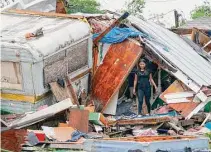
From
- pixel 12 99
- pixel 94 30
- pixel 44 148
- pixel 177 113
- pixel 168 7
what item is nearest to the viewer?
pixel 44 148

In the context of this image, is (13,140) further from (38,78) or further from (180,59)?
(180,59)

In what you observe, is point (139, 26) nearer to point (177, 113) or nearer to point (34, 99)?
point (177, 113)

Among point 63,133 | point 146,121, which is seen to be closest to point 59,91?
point 63,133

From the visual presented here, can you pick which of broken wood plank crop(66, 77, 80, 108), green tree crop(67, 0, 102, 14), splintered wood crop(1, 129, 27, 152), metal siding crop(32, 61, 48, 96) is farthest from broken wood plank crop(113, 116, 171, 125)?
green tree crop(67, 0, 102, 14)

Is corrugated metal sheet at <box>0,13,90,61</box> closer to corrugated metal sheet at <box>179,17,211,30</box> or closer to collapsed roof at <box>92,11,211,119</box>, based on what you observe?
collapsed roof at <box>92,11,211,119</box>

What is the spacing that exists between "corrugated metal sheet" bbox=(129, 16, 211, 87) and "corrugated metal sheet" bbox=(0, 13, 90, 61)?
7.41ft

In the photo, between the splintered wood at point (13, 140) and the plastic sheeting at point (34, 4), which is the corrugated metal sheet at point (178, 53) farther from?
the splintered wood at point (13, 140)

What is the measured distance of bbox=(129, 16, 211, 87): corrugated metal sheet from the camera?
47.5ft

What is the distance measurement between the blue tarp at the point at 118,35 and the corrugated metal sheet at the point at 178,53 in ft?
1.64

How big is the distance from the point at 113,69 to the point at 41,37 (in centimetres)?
280

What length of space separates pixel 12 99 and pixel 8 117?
27.9 inches

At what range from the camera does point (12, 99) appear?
12.6m

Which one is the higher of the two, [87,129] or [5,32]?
[5,32]

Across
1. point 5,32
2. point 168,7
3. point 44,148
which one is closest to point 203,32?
point 5,32
